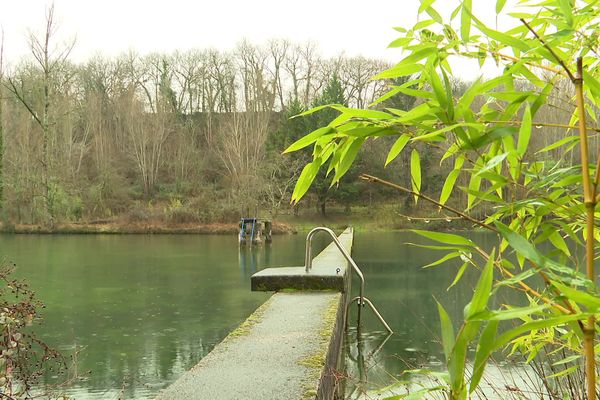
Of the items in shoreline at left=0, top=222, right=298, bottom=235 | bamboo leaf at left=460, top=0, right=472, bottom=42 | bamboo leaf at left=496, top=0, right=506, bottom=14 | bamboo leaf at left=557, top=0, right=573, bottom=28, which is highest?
bamboo leaf at left=496, top=0, right=506, bottom=14

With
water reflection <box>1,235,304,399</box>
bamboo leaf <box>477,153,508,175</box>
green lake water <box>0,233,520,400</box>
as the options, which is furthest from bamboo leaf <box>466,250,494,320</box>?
water reflection <box>1,235,304,399</box>

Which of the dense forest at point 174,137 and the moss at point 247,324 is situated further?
the dense forest at point 174,137

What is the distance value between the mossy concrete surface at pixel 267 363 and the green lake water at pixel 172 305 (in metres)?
0.33

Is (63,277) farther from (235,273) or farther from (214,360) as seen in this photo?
(214,360)

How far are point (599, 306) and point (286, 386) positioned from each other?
5.19 ft

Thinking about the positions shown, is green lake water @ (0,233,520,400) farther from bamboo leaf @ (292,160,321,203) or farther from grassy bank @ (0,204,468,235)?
grassy bank @ (0,204,468,235)

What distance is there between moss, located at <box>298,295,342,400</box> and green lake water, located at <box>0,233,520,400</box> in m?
0.21

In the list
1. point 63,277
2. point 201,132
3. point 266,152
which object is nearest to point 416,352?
point 63,277

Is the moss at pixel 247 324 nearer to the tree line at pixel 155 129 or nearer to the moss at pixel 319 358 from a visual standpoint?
the moss at pixel 319 358

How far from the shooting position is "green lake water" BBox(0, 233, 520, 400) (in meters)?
5.12

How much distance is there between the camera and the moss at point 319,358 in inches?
79.0

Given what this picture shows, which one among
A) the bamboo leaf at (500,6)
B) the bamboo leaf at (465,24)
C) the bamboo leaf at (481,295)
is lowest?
the bamboo leaf at (481,295)

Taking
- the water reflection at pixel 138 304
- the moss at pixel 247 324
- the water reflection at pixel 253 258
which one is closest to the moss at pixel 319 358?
the moss at pixel 247 324

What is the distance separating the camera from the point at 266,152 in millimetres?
28891
